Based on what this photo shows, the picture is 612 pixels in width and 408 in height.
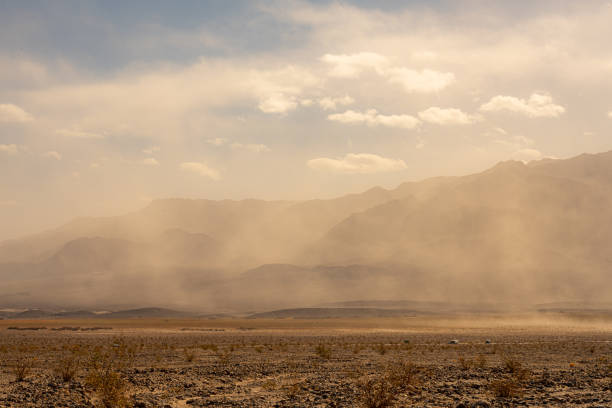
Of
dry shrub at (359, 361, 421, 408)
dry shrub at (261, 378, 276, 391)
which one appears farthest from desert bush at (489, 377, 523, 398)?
dry shrub at (261, 378, 276, 391)

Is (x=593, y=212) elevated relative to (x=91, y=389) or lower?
elevated

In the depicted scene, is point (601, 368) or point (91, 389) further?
point (601, 368)

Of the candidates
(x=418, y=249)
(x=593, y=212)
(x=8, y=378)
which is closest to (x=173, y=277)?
(x=418, y=249)

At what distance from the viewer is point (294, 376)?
22594mm

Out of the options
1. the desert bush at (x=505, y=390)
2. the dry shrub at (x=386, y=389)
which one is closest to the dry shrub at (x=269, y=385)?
the dry shrub at (x=386, y=389)

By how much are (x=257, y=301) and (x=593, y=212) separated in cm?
11014

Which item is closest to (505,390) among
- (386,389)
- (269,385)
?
(386,389)

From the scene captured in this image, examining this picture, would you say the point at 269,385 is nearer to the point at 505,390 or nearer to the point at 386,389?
the point at 386,389

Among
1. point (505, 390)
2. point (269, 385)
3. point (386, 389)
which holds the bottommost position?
point (269, 385)

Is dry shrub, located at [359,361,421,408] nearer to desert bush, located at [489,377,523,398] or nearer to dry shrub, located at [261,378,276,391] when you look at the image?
desert bush, located at [489,377,523,398]

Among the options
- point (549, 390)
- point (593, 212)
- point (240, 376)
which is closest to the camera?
point (549, 390)

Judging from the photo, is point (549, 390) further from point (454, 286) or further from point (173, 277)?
point (173, 277)

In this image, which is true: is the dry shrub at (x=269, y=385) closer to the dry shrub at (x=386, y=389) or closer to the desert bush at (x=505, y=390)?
the dry shrub at (x=386, y=389)

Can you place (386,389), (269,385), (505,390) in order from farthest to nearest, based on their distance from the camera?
(269,385), (505,390), (386,389)
